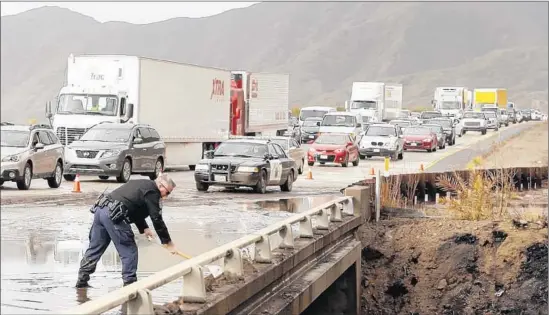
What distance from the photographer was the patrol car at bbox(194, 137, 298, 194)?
2439cm

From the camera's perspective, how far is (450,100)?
264 feet

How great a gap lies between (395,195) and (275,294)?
42.0 feet

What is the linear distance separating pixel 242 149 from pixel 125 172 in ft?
21.3

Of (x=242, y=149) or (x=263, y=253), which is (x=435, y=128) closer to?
(x=242, y=149)

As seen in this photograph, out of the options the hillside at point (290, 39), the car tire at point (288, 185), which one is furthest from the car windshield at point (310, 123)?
the car tire at point (288, 185)

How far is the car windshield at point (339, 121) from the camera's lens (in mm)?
51062

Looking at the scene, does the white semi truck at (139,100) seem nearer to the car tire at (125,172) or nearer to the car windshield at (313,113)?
the car tire at (125,172)

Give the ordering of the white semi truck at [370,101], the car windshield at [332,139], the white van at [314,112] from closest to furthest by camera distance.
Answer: the car windshield at [332,139], the white van at [314,112], the white semi truck at [370,101]

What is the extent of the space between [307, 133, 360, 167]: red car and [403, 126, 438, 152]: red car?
447 inches

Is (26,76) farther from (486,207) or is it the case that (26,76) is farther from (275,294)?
(486,207)

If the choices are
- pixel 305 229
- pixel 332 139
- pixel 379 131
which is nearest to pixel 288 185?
pixel 305 229

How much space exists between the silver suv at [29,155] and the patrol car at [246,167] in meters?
9.40

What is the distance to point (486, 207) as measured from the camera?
24.0 meters

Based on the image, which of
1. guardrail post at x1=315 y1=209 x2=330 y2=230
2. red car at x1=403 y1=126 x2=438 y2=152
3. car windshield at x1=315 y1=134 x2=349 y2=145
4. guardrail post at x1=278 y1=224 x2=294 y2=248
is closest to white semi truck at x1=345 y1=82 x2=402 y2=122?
red car at x1=403 y1=126 x2=438 y2=152
